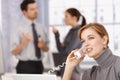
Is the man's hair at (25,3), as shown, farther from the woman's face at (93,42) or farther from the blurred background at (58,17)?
the woman's face at (93,42)

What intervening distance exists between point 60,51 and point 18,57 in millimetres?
456

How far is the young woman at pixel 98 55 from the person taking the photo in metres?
1.65

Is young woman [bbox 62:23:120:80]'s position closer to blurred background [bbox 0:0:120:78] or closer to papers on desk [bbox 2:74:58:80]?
papers on desk [bbox 2:74:58:80]

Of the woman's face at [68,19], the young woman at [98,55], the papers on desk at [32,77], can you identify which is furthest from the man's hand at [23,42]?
the papers on desk at [32,77]

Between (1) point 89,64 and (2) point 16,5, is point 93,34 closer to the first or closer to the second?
(1) point 89,64

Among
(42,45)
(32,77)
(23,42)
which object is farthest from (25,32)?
(32,77)

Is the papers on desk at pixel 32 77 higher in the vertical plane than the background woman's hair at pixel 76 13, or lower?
lower

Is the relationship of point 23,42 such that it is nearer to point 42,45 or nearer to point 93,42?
point 42,45

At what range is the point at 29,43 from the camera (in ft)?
9.18

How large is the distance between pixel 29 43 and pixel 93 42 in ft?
3.85

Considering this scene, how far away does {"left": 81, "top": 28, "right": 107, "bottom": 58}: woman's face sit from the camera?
1.74 meters

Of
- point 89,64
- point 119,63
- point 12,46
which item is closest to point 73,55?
point 119,63

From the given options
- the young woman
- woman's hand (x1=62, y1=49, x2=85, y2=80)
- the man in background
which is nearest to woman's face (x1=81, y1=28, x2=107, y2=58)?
the young woman

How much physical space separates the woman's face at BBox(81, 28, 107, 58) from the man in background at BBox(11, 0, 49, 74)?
1040 mm
